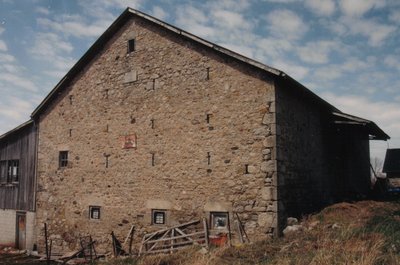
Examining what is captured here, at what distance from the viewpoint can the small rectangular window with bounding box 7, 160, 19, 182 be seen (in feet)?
49.6

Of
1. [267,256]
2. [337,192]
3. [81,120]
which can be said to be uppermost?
[81,120]

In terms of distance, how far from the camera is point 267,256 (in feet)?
23.7

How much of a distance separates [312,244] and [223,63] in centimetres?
546

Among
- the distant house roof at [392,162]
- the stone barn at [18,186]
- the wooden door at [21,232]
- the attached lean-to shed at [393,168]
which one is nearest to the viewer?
the stone barn at [18,186]

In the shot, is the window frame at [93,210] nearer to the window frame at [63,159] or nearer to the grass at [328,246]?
the window frame at [63,159]

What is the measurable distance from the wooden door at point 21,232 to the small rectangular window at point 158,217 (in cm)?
674

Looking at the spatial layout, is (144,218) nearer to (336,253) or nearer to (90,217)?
(90,217)

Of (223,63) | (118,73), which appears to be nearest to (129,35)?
(118,73)

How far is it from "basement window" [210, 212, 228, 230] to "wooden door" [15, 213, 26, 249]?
8772 mm

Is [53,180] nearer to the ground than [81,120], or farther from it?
nearer to the ground

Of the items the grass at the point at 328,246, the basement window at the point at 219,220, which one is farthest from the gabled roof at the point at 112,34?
the basement window at the point at 219,220

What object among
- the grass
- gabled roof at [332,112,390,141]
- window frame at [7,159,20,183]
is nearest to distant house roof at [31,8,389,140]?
gabled roof at [332,112,390,141]

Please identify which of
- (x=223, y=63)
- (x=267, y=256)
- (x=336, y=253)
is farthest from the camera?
(x=223, y=63)

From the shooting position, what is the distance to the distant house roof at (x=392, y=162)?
69.7 feet
